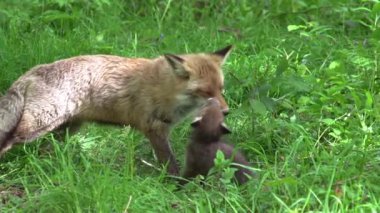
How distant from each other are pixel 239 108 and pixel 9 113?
1.95 m

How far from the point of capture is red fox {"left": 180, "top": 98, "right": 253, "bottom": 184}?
6.04 m

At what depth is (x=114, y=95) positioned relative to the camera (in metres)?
7.05

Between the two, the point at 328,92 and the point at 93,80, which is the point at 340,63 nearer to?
the point at 328,92

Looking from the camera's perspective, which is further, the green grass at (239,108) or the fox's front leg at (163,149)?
the fox's front leg at (163,149)

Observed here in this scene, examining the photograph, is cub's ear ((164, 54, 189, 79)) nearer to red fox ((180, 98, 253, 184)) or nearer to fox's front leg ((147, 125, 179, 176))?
fox's front leg ((147, 125, 179, 176))

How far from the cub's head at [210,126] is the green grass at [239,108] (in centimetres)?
42

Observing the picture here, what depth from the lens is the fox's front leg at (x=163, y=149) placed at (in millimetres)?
6629

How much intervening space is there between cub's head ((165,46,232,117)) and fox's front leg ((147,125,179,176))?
0.79ft

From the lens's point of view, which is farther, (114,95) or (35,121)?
(114,95)

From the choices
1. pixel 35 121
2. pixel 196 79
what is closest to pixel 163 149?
pixel 196 79

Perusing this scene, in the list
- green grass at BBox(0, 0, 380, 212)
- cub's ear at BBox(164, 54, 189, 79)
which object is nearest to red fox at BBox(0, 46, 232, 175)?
cub's ear at BBox(164, 54, 189, 79)

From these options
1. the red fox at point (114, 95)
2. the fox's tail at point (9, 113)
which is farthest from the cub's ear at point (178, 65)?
the fox's tail at point (9, 113)

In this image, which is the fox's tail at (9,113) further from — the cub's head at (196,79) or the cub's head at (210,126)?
the cub's head at (210,126)

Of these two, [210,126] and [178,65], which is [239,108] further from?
[210,126]
